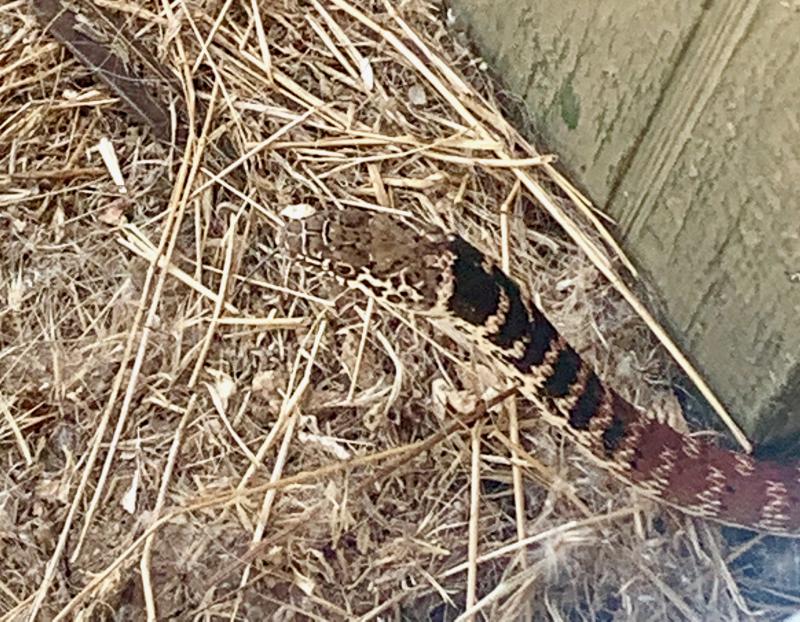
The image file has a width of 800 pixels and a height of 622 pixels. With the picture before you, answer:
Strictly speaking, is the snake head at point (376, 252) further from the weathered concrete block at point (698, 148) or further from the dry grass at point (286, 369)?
the weathered concrete block at point (698, 148)

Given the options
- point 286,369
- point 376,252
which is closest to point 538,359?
point 376,252

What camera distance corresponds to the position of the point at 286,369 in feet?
5.27

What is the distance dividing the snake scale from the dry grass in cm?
6

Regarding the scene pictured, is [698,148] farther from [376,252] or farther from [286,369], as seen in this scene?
[286,369]

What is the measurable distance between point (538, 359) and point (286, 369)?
360 millimetres

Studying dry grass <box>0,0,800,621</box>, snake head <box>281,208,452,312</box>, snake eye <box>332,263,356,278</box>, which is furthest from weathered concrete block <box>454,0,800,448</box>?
snake eye <box>332,263,356,278</box>

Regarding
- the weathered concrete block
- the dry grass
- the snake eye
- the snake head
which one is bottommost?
the dry grass

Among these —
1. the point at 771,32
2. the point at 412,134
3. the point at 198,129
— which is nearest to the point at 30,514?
the point at 198,129

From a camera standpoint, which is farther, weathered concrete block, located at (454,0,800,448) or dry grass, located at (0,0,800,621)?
dry grass, located at (0,0,800,621)

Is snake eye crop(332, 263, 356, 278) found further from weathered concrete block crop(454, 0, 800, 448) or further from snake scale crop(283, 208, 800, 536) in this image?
weathered concrete block crop(454, 0, 800, 448)

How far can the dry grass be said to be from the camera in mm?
1491

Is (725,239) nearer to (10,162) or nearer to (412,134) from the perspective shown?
(412,134)

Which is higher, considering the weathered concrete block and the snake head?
the weathered concrete block

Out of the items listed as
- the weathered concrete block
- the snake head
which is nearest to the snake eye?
the snake head
